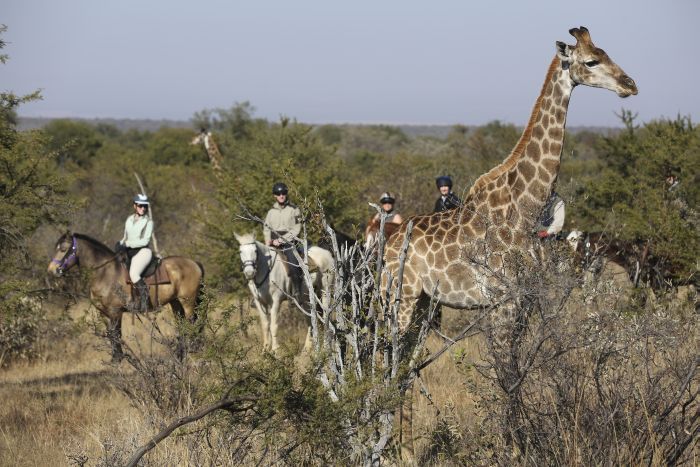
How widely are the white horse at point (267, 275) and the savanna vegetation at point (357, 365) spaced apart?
97 cm

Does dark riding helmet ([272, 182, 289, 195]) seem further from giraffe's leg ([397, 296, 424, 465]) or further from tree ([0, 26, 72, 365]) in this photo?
giraffe's leg ([397, 296, 424, 465])

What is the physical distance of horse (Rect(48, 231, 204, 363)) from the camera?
1120 cm

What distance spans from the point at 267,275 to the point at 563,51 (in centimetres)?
556

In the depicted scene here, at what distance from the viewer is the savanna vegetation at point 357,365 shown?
457 centimetres

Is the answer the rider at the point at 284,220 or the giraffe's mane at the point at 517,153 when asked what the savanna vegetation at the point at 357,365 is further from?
the rider at the point at 284,220

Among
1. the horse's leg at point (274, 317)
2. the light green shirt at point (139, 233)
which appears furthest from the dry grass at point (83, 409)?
the light green shirt at point (139, 233)

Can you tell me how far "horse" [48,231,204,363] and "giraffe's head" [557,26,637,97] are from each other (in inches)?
224

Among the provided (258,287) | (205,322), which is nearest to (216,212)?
(258,287)

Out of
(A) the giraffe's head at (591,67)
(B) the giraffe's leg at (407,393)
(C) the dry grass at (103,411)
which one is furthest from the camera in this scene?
(A) the giraffe's head at (591,67)

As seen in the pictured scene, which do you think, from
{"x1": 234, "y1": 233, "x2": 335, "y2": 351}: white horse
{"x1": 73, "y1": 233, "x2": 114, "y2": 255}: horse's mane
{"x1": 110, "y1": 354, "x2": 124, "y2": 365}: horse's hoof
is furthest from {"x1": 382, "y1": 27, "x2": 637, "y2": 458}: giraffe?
{"x1": 73, "y1": 233, "x2": 114, "y2": 255}: horse's mane

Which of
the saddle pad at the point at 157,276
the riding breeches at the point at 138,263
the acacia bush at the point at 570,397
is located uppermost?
the acacia bush at the point at 570,397

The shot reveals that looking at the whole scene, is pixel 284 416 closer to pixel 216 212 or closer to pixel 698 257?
pixel 698 257

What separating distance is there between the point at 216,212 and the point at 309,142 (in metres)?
4.30

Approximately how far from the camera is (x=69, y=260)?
441 inches
